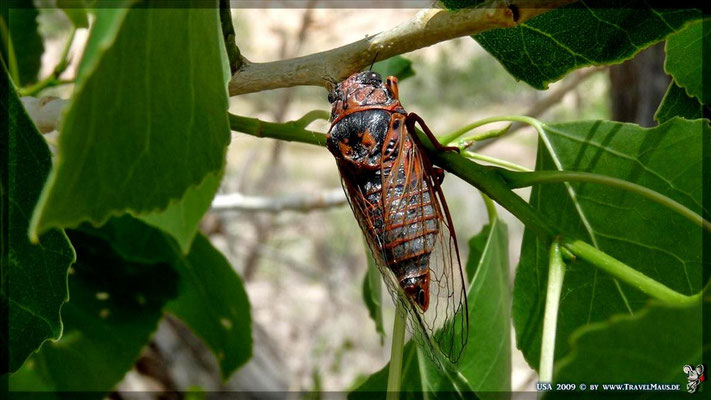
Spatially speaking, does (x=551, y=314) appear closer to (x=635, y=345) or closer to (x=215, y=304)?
(x=635, y=345)

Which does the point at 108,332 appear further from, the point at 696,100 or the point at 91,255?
the point at 696,100

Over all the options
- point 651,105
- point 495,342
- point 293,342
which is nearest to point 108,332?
point 495,342

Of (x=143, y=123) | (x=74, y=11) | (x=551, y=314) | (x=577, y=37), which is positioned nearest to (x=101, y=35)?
(x=143, y=123)

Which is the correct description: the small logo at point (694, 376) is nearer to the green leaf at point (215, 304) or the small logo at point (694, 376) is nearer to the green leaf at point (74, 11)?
the green leaf at point (215, 304)

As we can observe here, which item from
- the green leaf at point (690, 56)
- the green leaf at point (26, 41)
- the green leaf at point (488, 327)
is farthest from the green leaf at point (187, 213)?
the green leaf at point (26, 41)

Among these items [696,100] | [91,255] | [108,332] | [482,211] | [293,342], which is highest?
[696,100]

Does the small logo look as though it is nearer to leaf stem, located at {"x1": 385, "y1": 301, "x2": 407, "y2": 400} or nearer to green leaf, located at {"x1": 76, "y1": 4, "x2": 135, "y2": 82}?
leaf stem, located at {"x1": 385, "y1": 301, "x2": 407, "y2": 400}
